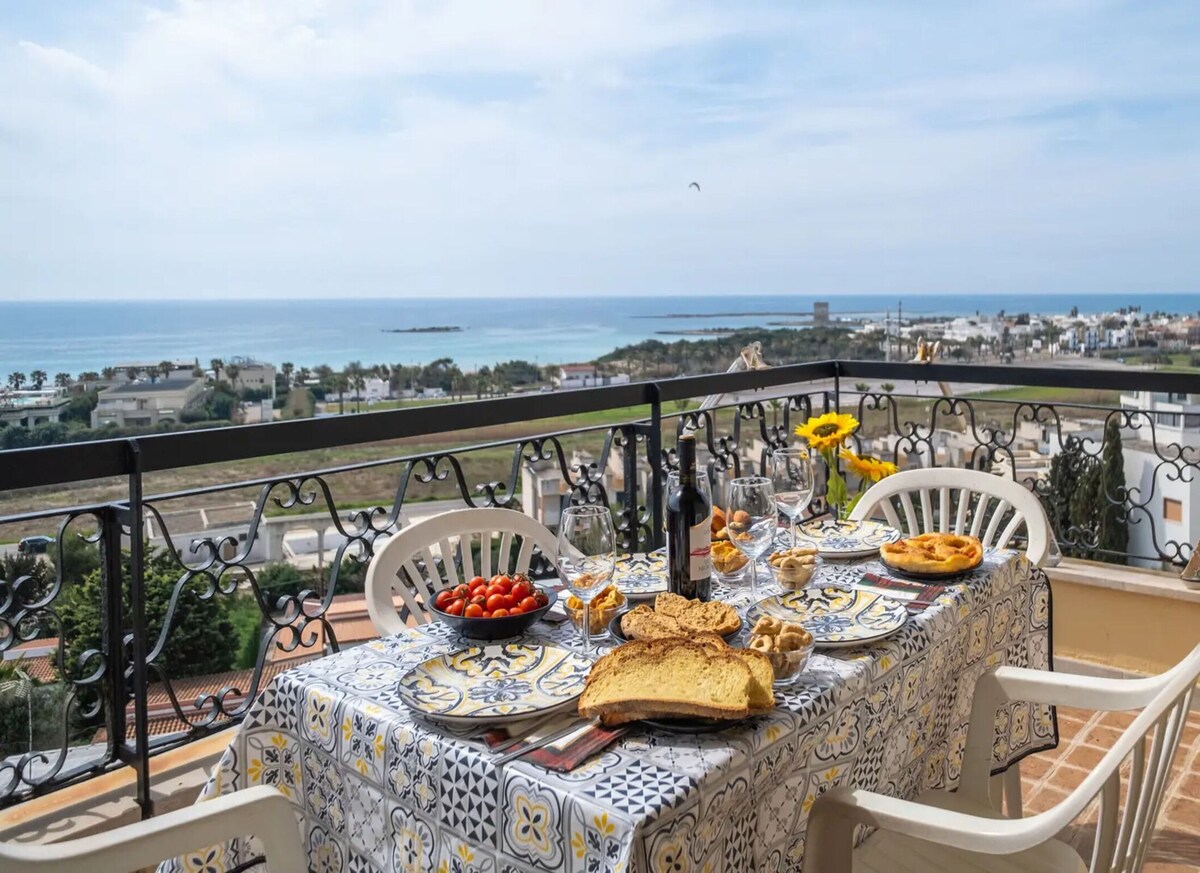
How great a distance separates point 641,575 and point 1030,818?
30.1 inches

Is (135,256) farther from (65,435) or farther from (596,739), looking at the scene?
(596,739)

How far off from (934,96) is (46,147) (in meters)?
27.2

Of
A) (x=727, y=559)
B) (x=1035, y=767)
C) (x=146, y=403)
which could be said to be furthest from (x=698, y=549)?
(x=146, y=403)

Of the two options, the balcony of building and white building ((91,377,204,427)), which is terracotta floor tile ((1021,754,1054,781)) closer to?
the balcony of building

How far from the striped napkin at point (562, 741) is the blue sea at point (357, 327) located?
2509 centimetres

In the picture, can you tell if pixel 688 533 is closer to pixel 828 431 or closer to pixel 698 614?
pixel 698 614

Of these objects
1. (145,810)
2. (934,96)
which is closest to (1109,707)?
(145,810)

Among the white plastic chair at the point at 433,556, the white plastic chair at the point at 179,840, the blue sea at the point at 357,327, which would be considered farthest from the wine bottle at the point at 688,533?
the blue sea at the point at 357,327

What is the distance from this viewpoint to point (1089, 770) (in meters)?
2.66

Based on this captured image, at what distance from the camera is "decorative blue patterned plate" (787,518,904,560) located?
191 cm

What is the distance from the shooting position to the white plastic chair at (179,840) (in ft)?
3.48

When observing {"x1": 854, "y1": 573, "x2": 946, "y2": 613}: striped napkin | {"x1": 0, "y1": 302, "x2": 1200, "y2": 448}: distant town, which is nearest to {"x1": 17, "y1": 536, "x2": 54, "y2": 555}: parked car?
{"x1": 854, "y1": 573, "x2": 946, "y2": 613}: striped napkin

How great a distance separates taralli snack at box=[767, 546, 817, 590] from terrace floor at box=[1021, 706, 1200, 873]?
1.11 metres

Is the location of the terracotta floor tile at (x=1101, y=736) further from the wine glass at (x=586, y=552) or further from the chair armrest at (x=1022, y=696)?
the wine glass at (x=586, y=552)
